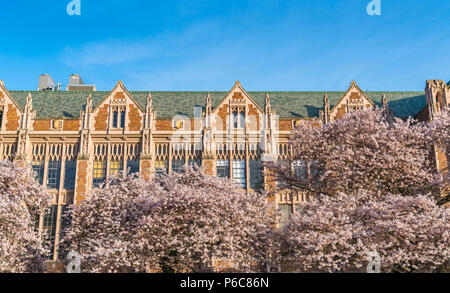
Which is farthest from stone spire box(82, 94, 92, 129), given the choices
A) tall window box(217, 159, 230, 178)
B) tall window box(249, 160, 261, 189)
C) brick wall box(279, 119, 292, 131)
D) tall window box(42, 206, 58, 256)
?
brick wall box(279, 119, 292, 131)

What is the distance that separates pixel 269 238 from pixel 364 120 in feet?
28.5

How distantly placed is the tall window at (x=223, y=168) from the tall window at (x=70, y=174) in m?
12.4

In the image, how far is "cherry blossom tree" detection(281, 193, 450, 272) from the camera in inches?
827

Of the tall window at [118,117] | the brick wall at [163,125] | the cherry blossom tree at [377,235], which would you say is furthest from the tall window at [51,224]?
the cherry blossom tree at [377,235]

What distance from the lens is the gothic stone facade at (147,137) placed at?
133ft

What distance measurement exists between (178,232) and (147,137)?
18.3 m

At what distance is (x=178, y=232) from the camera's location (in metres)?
24.6

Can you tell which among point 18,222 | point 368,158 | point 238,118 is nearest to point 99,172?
point 238,118

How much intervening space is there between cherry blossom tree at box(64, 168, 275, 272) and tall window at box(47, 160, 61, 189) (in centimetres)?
1503

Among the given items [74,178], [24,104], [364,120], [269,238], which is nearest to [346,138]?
[364,120]

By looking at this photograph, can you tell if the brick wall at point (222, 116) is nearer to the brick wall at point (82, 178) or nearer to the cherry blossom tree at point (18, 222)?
the brick wall at point (82, 178)

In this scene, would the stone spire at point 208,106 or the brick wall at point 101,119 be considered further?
the stone spire at point 208,106

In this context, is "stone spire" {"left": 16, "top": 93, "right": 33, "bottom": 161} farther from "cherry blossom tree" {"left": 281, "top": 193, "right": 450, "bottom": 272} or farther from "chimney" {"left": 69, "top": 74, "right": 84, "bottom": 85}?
"cherry blossom tree" {"left": 281, "top": 193, "right": 450, "bottom": 272}
